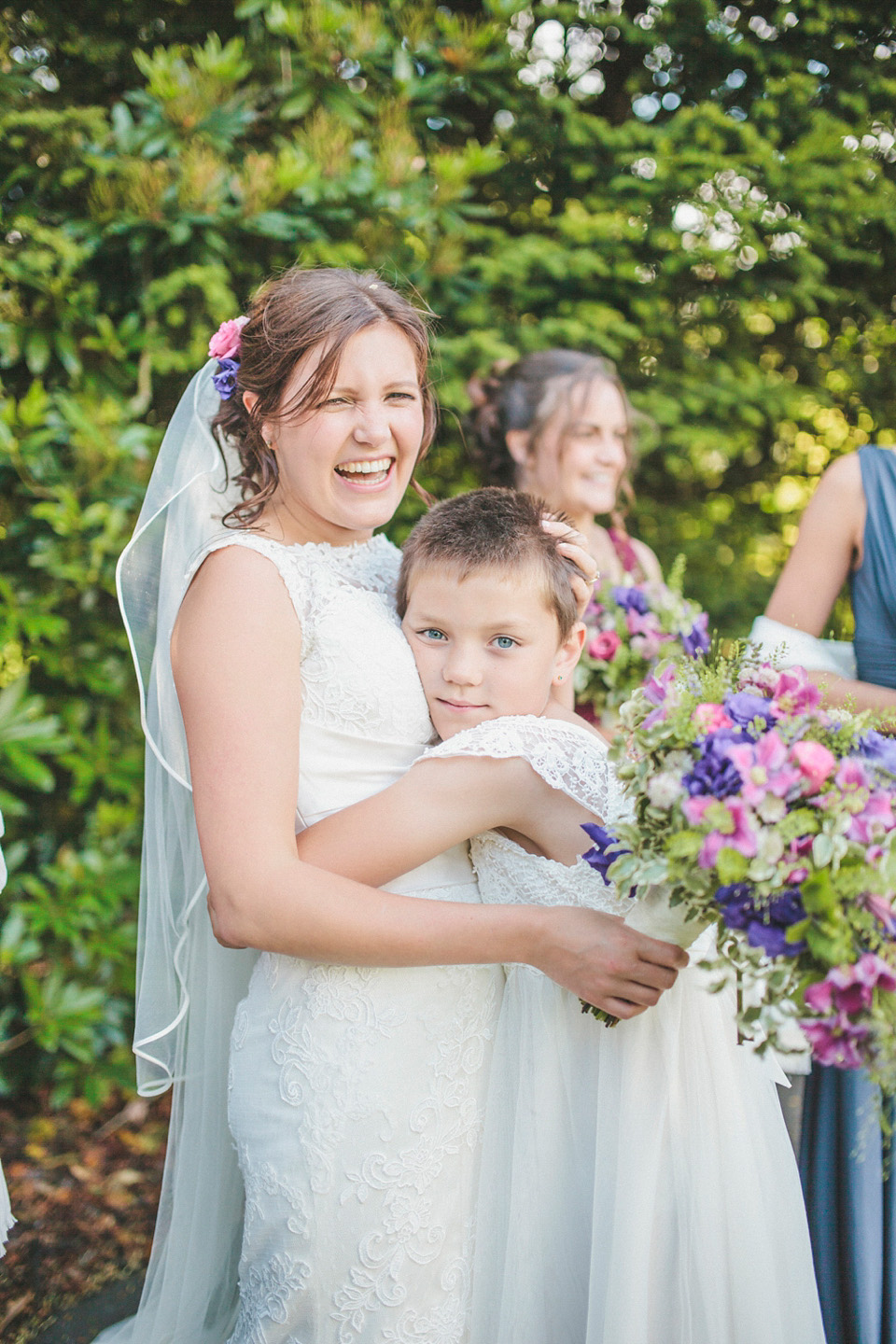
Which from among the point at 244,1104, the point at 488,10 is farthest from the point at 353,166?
the point at 244,1104

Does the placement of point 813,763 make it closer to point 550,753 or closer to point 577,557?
point 550,753

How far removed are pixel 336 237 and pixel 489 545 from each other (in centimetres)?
208

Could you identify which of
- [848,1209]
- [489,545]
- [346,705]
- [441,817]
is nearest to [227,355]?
[489,545]

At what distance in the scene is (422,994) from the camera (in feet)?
6.18

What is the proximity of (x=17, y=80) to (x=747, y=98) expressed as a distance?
112 inches

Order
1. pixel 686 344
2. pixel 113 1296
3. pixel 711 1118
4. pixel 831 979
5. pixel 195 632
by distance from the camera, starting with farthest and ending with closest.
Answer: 1. pixel 686 344
2. pixel 113 1296
3. pixel 195 632
4. pixel 711 1118
5. pixel 831 979

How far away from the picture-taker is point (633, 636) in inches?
129

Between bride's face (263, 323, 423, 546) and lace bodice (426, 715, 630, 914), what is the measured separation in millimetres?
572

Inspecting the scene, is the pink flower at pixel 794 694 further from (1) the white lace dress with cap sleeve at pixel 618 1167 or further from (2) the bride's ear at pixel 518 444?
(2) the bride's ear at pixel 518 444

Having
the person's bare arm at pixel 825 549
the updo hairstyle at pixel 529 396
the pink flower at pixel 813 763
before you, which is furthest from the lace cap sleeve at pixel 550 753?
the updo hairstyle at pixel 529 396

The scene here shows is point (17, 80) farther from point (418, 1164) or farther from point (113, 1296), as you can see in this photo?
point (113, 1296)

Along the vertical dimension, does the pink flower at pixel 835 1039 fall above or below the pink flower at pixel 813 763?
below

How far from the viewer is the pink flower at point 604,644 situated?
3266 millimetres

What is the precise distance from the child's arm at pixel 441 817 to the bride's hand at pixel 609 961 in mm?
188
